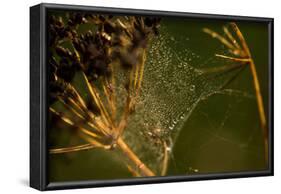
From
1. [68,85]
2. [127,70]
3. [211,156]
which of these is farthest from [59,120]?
[211,156]

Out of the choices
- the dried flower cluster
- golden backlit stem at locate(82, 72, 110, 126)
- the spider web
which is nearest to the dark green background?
the spider web

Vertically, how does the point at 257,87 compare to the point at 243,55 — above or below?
below

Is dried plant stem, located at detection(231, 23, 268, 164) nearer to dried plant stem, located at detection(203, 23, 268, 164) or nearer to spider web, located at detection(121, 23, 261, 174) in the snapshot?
dried plant stem, located at detection(203, 23, 268, 164)

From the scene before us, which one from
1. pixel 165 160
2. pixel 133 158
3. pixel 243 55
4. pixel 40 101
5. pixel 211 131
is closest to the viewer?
pixel 40 101

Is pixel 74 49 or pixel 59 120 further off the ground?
pixel 74 49

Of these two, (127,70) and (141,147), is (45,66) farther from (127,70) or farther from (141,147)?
(141,147)

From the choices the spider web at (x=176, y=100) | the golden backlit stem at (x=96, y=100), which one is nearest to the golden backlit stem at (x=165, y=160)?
the spider web at (x=176, y=100)

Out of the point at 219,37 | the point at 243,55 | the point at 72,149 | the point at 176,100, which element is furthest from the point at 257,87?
the point at 72,149

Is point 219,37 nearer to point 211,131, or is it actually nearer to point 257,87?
point 257,87
